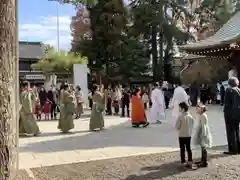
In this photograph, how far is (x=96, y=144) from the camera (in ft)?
31.5

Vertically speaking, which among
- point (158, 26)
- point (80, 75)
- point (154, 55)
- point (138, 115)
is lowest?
point (138, 115)

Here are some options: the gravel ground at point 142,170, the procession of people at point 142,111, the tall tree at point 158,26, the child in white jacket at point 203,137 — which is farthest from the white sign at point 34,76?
the child in white jacket at point 203,137

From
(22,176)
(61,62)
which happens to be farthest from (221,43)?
(61,62)

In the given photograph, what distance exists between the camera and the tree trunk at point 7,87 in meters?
5.03

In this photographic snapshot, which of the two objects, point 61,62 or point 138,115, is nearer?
point 138,115

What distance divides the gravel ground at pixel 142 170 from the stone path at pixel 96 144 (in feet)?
1.99

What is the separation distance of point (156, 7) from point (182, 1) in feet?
11.6

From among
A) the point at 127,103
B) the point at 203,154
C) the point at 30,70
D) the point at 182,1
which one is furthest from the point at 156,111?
the point at 30,70

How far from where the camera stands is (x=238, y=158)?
735cm

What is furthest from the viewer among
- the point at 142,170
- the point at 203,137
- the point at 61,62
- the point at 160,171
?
the point at 61,62

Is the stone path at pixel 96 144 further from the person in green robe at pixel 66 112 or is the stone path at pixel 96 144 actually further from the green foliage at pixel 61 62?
the green foliage at pixel 61 62

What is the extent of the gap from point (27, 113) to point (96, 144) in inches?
122

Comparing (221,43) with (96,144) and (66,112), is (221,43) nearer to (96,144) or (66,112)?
(66,112)

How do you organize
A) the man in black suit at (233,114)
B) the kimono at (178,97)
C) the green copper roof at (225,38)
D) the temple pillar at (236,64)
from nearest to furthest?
the man in black suit at (233,114) → the kimono at (178,97) → the green copper roof at (225,38) → the temple pillar at (236,64)
